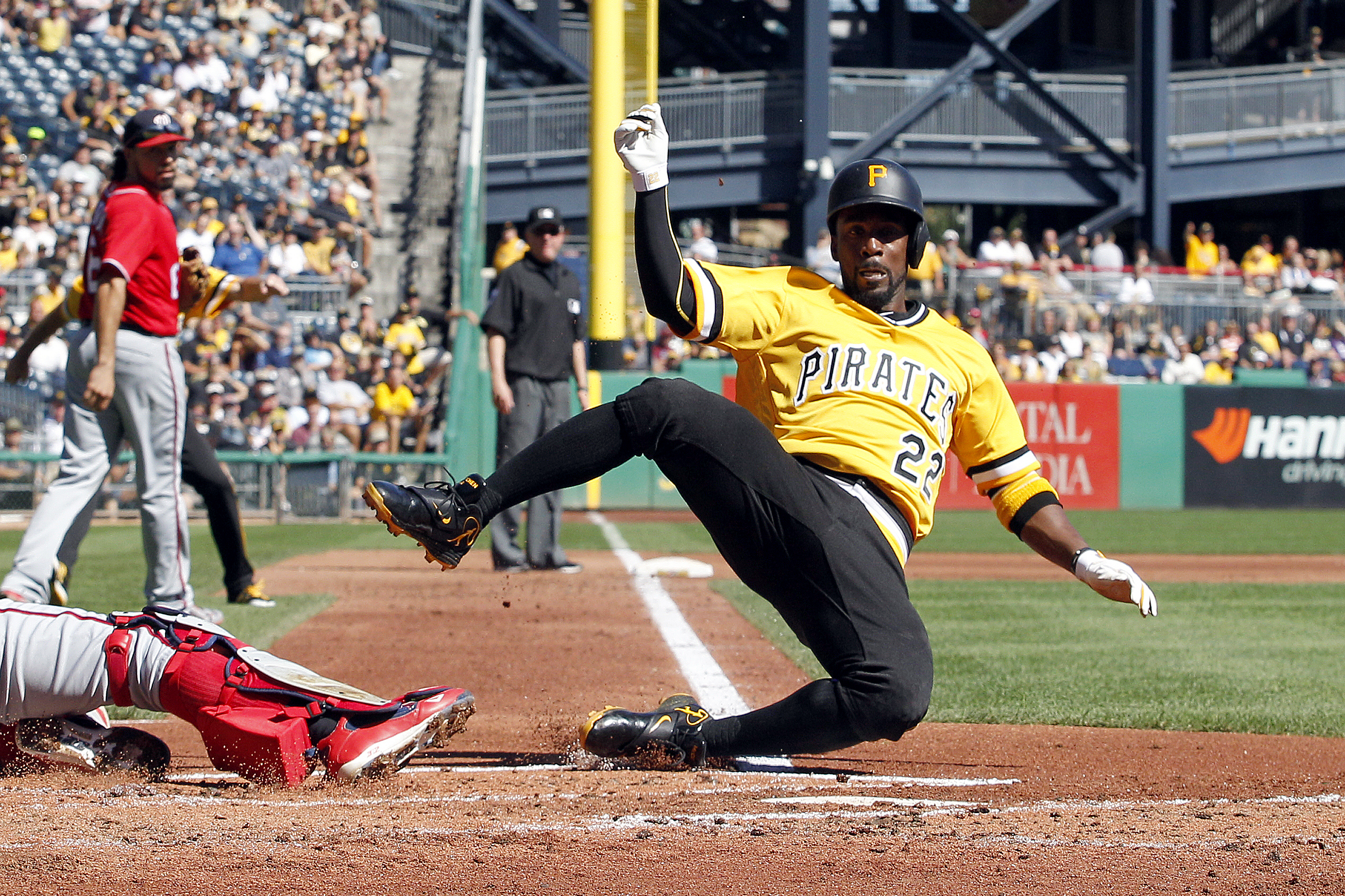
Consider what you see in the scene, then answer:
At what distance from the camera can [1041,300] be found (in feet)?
Result: 63.3

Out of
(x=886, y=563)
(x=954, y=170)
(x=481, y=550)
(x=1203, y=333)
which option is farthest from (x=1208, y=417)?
(x=886, y=563)

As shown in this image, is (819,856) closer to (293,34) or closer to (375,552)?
(375,552)

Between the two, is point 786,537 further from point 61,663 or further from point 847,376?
point 61,663

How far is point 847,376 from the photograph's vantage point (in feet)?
12.0

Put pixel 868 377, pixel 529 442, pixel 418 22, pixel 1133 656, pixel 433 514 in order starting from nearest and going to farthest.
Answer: pixel 433 514 → pixel 868 377 → pixel 1133 656 → pixel 529 442 → pixel 418 22

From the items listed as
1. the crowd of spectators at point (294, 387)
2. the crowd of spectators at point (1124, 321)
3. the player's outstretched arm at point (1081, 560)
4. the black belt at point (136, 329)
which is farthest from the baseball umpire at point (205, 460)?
the crowd of spectators at point (1124, 321)

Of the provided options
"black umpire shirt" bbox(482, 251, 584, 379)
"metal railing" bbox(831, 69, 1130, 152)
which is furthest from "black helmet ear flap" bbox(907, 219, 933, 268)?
"metal railing" bbox(831, 69, 1130, 152)

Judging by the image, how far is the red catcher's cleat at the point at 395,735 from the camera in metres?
3.31

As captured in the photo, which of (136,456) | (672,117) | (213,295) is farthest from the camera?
(672,117)

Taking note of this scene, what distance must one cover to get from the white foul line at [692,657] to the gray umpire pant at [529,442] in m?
0.63

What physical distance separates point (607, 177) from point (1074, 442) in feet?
36.7

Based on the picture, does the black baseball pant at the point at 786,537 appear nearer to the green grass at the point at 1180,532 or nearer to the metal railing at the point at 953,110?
the green grass at the point at 1180,532

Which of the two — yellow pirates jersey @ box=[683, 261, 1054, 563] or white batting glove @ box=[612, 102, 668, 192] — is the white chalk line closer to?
yellow pirates jersey @ box=[683, 261, 1054, 563]

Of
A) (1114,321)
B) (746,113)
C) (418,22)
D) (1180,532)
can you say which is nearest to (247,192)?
(418,22)
